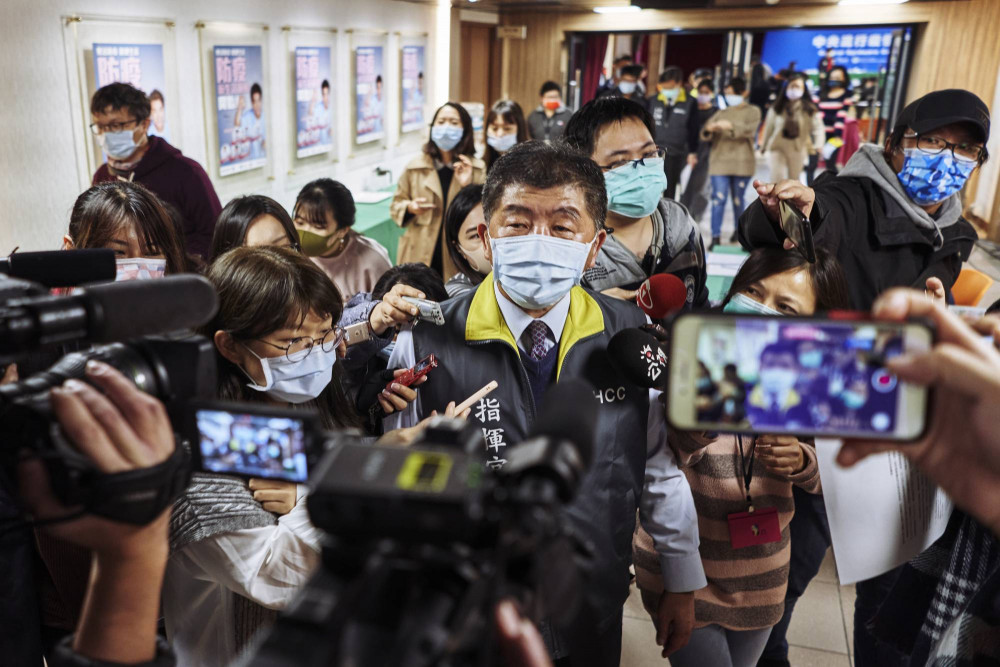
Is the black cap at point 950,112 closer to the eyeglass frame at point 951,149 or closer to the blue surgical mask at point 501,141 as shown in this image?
the eyeglass frame at point 951,149

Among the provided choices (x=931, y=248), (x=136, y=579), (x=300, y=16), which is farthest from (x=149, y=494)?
(x=300, y=16)

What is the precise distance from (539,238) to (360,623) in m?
1.25

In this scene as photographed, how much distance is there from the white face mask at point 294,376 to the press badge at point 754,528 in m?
1.10

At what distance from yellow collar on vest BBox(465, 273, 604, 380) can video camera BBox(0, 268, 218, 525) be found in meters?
0.79

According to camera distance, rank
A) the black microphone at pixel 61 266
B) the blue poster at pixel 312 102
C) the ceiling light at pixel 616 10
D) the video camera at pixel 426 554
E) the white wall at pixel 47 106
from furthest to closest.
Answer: the ceiling light at pixel 616 10
the blue poster at pixel 312 102
the white wall at pixel 47 106
the black microphone at pixel 61 266
the video camera at pixel 426 554

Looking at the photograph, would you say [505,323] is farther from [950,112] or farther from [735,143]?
[735,143]

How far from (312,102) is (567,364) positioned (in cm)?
582

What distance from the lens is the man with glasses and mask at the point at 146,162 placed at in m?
3.59

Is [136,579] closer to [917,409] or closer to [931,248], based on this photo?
[917,409]

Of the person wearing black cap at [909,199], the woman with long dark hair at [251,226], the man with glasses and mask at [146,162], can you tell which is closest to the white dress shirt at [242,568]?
the woman with long dark hair at [251,226]

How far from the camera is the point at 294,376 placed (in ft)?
5.72

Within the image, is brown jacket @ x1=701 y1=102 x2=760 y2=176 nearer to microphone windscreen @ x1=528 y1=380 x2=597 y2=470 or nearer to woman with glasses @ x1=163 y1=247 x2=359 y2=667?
woman with glasses @ x1=163 y1=247 x2=359 y2=667

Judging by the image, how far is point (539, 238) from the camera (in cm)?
175

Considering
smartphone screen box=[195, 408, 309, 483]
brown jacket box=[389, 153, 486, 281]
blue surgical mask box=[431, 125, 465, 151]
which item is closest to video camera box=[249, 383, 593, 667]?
smartphone screen box=[195, 408, 309, 483]
